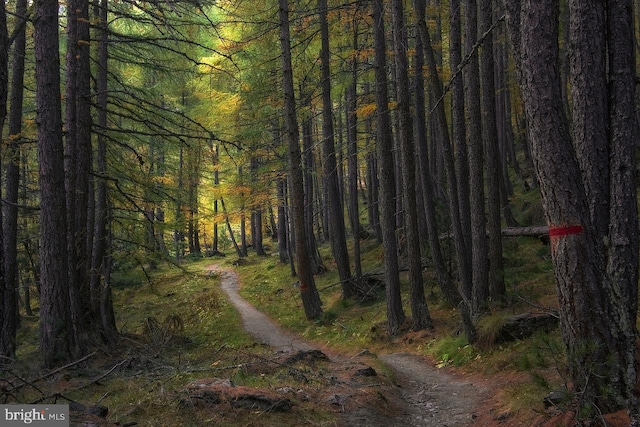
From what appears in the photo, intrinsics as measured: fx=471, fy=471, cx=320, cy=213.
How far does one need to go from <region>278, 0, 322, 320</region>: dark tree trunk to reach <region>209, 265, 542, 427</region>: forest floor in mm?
4986

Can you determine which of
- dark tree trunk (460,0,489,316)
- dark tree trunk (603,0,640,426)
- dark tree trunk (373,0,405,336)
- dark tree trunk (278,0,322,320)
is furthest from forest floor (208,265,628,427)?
dark tree trunk (278,0,322,320)

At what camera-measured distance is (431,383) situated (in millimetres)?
8031

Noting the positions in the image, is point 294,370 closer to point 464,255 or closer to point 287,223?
point 464,255

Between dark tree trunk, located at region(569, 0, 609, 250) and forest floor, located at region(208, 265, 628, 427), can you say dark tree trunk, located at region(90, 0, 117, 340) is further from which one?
dark tree trunk, located at region(569, 0, 609, 250)

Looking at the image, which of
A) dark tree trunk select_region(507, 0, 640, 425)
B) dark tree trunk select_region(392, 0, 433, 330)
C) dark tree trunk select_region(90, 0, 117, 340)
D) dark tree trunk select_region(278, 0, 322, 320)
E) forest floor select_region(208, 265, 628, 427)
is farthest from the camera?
dark tree trunk select_region(278, 0, 322, 320)

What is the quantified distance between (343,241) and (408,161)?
5.67m

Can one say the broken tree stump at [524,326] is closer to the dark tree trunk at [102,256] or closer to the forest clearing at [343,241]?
the forest clearing at [343,241]

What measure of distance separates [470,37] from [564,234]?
700cm

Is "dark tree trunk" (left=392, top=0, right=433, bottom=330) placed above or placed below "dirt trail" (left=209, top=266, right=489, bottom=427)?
above

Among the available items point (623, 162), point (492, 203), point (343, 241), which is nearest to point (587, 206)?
point (623, 162)

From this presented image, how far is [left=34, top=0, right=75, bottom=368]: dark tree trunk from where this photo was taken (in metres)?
8.37

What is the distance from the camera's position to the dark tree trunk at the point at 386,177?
11328 mm

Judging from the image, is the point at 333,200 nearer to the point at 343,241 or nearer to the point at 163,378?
the point at 343,241

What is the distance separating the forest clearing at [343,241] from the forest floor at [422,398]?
54 millimetres
